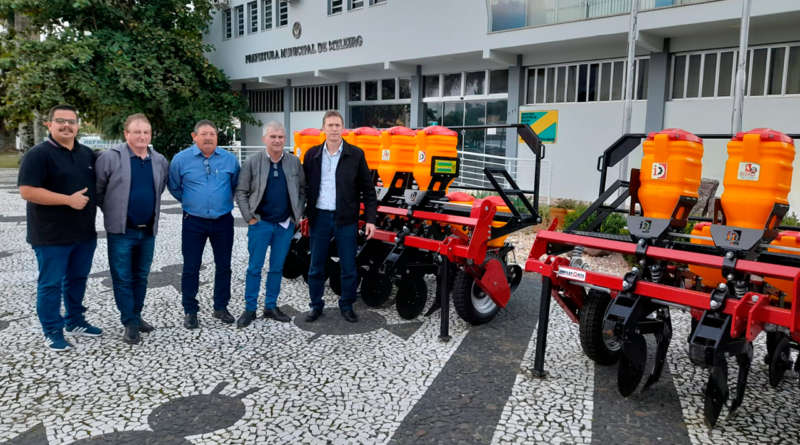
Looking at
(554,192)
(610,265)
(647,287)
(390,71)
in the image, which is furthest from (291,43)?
(647,287)

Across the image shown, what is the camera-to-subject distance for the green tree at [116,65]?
1664 centimetres

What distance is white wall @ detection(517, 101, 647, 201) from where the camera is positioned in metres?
12.7

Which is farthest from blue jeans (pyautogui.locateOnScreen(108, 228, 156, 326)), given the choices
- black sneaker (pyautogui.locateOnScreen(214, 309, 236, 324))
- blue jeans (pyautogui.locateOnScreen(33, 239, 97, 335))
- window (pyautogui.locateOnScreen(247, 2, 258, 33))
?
window (pyautogui.locateOnScreen(247, 2, 258, 33))

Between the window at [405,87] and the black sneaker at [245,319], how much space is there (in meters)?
13.2

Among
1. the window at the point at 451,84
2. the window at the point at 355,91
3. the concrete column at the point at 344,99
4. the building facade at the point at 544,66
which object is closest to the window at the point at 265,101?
the building facade at the point at 544,66

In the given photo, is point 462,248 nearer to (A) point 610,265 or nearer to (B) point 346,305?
(B) point 346,305

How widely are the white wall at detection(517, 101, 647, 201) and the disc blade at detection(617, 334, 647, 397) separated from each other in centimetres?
998

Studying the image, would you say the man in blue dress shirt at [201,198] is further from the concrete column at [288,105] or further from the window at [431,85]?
the concrete column at [288,105]

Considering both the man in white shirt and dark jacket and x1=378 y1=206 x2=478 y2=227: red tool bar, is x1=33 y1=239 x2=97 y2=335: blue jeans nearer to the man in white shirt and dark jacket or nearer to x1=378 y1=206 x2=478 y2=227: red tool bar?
the man in white shirt and dark jacket

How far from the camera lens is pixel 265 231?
492cm

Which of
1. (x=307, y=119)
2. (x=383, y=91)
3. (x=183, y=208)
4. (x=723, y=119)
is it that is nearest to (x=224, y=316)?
(x=183, y=208)

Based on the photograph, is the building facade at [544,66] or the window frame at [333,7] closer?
the building facade at [544,66]

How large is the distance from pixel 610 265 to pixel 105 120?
19.7 meters

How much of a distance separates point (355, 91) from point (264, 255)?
1497cm
